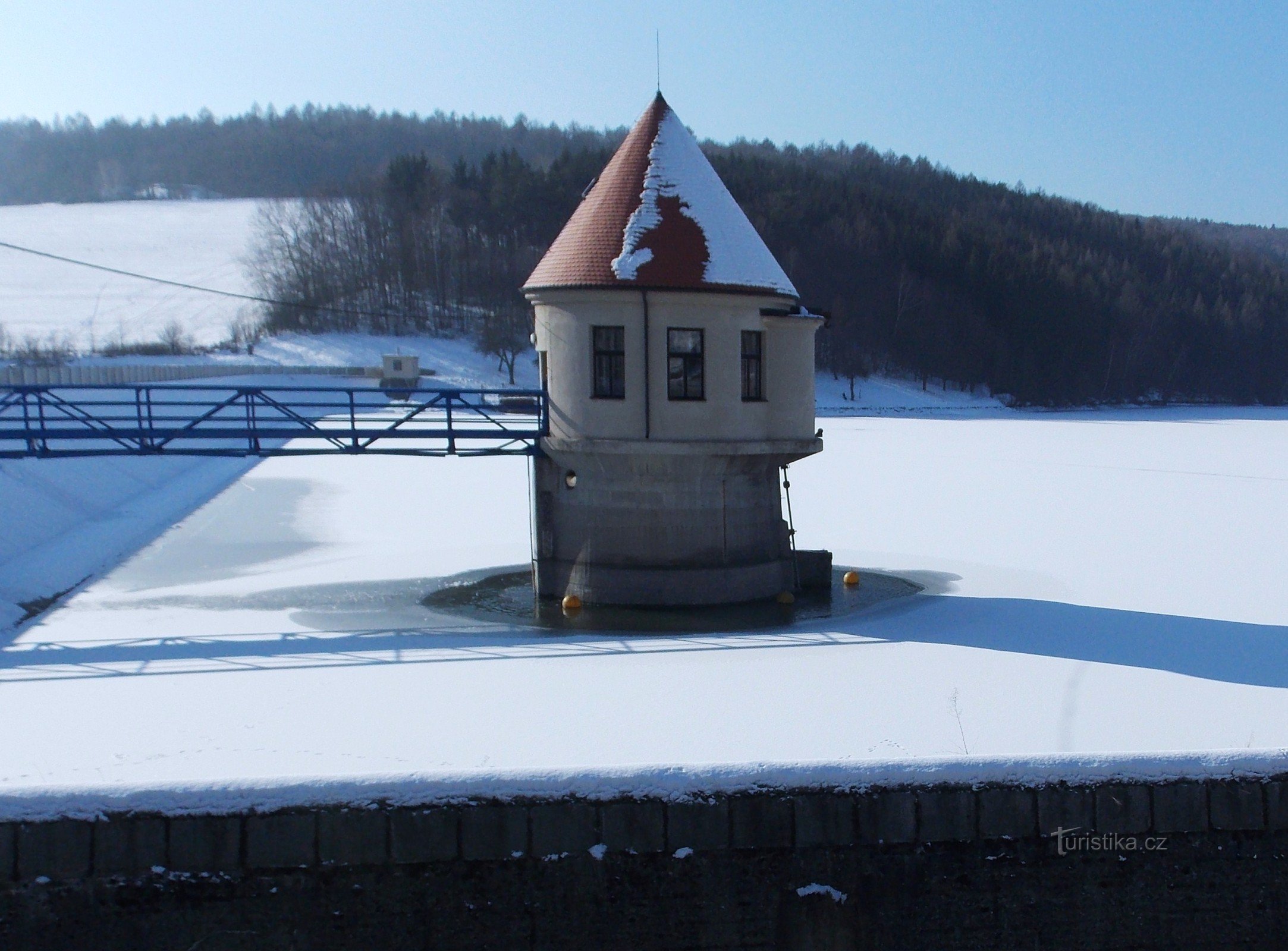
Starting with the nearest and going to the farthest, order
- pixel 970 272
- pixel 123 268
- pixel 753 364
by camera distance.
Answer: pixel 753 364 < pixel 970 272 < pixel 123 268

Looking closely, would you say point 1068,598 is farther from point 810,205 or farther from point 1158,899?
point 810,205

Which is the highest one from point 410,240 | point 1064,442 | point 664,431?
point 410,240

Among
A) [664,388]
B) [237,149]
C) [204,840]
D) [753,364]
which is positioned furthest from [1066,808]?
[237,149]

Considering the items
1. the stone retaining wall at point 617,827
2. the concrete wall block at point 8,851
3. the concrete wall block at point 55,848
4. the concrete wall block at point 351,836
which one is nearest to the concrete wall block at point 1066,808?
the stone retaining wall at point 617,827

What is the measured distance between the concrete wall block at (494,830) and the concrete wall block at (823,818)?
1799 mm

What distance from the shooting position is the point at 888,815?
732cm

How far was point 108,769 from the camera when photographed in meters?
8.23

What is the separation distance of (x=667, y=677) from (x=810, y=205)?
8719 centimetres

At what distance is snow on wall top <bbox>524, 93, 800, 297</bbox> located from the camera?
15922 mm

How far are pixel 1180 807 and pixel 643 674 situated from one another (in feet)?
18.4

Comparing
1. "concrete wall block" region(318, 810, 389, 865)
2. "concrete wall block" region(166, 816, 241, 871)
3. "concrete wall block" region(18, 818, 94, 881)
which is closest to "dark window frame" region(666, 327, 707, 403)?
"concrete wall block" region(318, 810, 389, 865)

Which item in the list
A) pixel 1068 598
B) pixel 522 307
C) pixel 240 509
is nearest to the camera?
pixel 1068 598

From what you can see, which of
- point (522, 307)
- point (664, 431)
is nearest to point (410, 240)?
point (522, 307)

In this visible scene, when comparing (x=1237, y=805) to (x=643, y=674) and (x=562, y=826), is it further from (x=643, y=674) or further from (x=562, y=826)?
(x=643, y=674)
